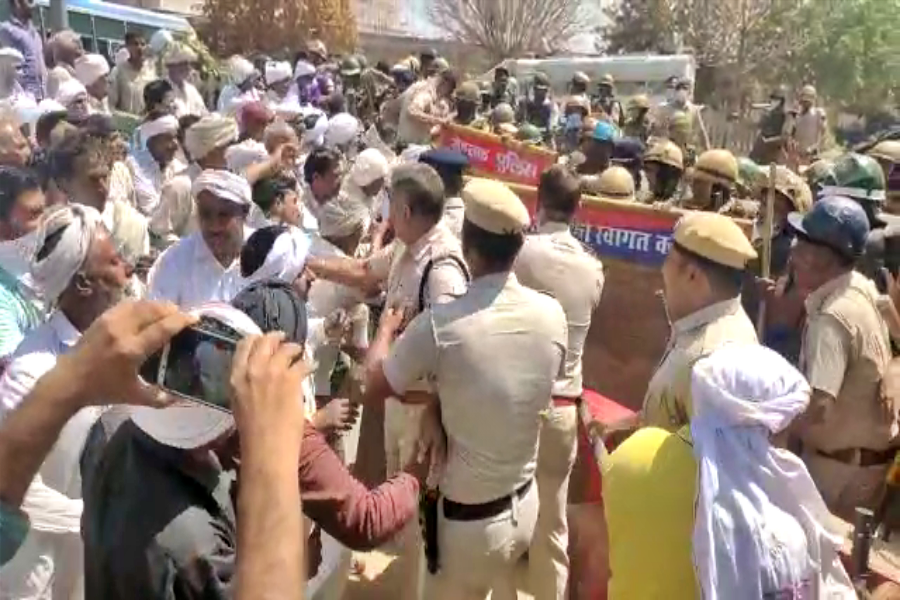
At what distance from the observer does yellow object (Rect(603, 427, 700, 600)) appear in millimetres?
2766

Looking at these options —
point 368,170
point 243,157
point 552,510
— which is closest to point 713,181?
point 368,170

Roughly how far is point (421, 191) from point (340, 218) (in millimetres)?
906

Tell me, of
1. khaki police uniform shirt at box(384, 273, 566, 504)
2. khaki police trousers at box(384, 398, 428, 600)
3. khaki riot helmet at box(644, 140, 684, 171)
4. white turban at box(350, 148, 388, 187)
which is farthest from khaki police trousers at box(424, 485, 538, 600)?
khaki riot helmet at box(644, 140, 684, 171)

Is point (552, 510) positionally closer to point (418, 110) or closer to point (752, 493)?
point (752, 493)

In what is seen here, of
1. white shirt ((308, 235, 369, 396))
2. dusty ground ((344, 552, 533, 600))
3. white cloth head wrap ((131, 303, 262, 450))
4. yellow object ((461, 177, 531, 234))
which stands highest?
white cloth head wrap ((131, 303, 262, 450))

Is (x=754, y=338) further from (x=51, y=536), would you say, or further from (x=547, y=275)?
(x=51, y=536)

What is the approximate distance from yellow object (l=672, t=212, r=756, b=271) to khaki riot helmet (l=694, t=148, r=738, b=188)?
3048mm

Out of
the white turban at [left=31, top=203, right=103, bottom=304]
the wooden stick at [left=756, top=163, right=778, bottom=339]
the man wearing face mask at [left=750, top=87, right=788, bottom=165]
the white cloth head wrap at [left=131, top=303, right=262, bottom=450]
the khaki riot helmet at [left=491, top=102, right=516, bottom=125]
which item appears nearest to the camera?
the white cloth head wrap at [left=131, top=303, right=262, bottom=450]

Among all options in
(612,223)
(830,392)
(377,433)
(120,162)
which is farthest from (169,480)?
(120,162)

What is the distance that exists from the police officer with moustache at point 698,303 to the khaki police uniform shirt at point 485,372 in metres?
0.44

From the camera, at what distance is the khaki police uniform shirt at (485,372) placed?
3795mm

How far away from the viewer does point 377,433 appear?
553cm

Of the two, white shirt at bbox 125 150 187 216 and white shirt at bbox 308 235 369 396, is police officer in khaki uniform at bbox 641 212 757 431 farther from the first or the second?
white shirt at bbox 125 150 187 216

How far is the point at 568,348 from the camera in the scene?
15.6 feet
